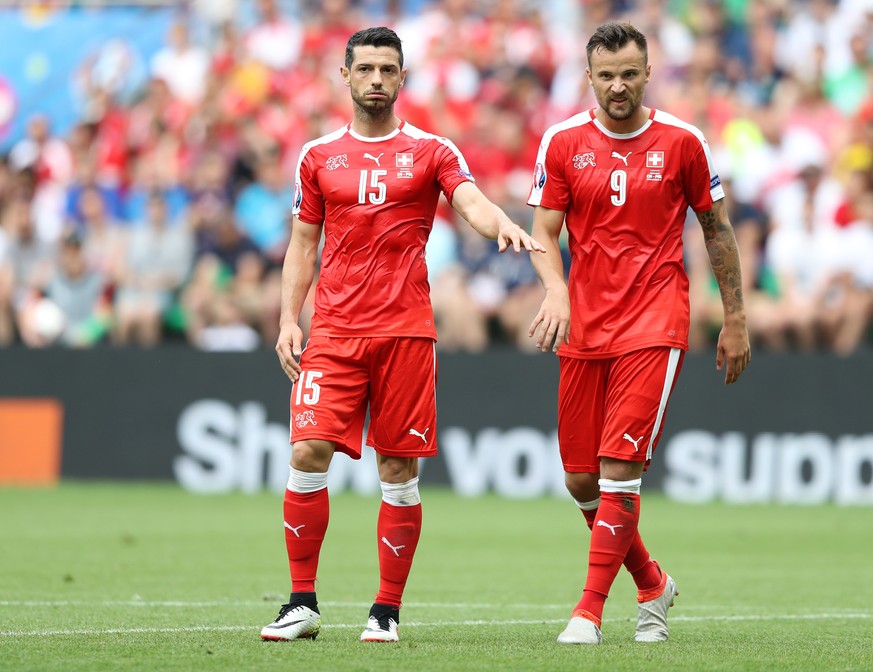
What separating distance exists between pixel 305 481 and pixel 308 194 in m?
1.33

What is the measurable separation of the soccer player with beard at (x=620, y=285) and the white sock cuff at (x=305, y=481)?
1.15 metres

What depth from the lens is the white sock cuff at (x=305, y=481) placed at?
7.03 metres

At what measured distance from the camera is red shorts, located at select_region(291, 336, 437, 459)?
23.1 feet

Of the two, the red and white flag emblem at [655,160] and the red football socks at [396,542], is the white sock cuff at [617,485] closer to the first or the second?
the red football socks at [396,542]

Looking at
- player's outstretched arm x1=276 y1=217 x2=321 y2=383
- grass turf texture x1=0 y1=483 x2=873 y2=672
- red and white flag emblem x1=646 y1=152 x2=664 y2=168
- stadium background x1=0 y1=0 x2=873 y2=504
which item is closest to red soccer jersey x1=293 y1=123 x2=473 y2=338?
player's outstretched arm x1=276 y1=217 x2=321 y2=383

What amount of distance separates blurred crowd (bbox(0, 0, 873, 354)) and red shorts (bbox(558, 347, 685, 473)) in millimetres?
9198

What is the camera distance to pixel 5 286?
17.5 metres

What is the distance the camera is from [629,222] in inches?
280

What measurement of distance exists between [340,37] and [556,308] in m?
14.0

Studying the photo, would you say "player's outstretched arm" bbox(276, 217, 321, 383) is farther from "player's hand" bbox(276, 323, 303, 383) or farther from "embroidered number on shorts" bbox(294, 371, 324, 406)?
"embroidered number on shorts" bbox(294, 371, 324, 406)

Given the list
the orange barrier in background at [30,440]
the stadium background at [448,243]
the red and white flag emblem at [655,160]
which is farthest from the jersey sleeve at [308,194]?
the orange barrier in background at [30,440]

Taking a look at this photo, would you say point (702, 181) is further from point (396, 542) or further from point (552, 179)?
point (396, 542)

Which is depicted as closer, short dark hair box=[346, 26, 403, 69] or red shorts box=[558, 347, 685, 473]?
red shorts box=[558, 347, 685, 473]

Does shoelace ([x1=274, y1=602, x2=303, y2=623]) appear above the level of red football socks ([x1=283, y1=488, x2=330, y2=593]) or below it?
below
